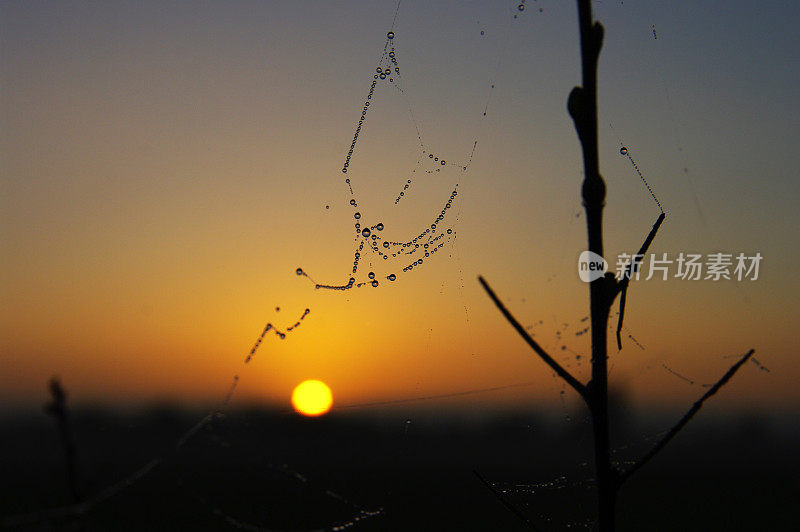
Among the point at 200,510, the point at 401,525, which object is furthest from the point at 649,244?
the point at 200,510

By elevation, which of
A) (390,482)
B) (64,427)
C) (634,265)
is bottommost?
(64,427)

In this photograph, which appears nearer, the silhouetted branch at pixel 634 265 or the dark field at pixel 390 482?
the silhouetted branch at pixel 634 265

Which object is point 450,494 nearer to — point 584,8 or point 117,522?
point 117,522
